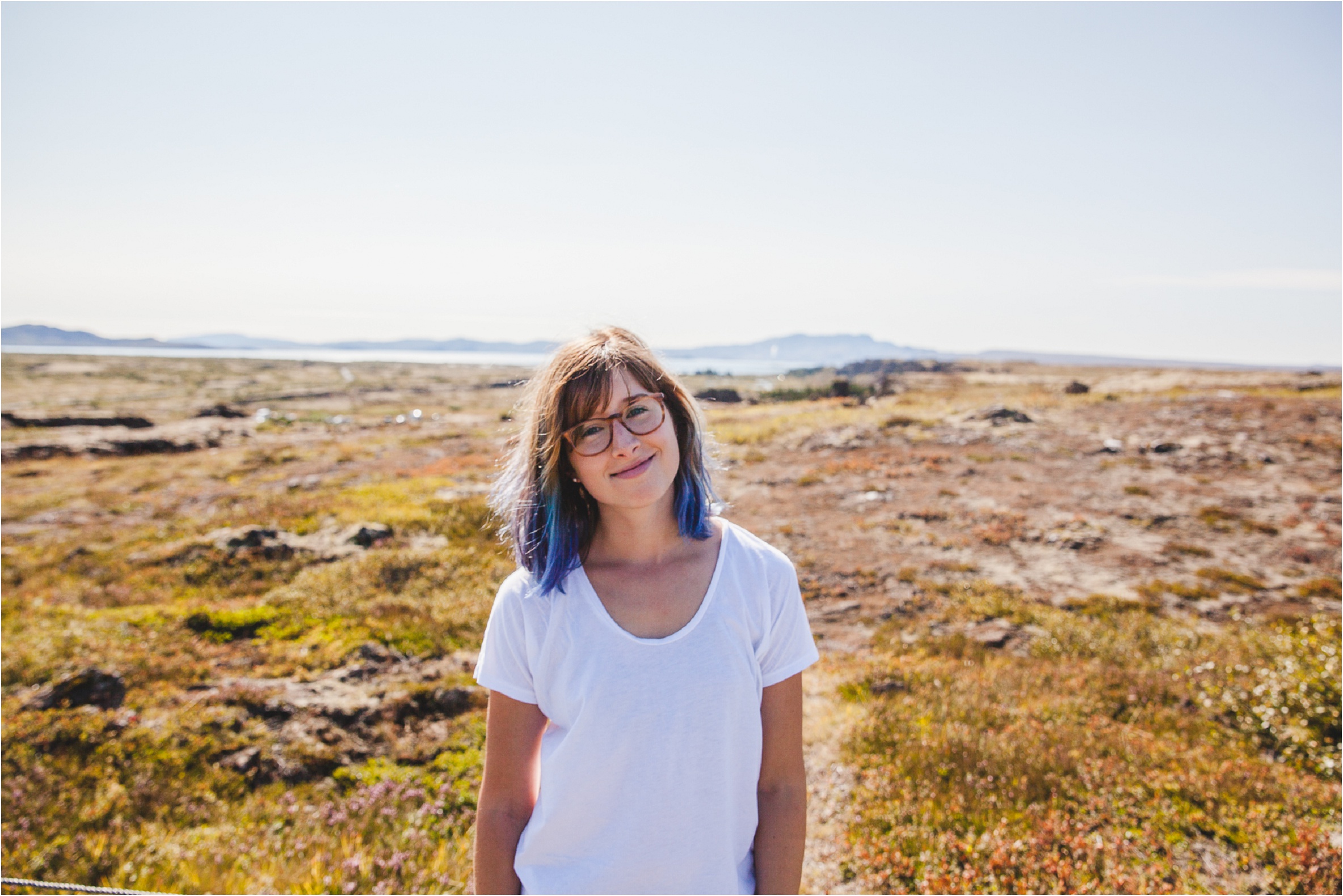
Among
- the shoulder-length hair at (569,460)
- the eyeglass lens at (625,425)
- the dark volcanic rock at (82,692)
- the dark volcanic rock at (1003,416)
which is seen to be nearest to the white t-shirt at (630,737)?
the shoulder-length hair at (569,460)

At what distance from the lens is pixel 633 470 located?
2096mm

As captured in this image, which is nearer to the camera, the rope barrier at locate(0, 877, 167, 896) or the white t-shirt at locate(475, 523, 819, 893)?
the white t-shirt at locate(475, 523, 819, 893)

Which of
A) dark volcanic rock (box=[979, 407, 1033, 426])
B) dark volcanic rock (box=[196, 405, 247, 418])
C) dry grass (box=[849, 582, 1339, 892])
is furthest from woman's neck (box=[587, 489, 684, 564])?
dark volcanic rock (box=[196, 405, 247, 418])

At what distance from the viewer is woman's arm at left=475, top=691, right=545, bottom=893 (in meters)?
2.00

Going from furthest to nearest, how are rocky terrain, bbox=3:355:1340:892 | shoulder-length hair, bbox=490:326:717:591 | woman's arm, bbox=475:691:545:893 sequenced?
rocky terrain, bbox=3:355:1340:892 → shoulder-length hair, bbox=490:326:717:591 → woman's arm, bbox=475:691:545:893

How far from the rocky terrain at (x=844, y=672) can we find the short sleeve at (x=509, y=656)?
191 centimetres

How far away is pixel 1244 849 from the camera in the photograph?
482cm

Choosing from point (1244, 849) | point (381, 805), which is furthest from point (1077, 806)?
point (381, 805)

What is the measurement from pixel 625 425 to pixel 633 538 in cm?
42

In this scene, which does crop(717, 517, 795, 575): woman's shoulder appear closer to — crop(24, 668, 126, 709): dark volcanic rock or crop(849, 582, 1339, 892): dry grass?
crop(849, 582, 1339, 892): dry grass

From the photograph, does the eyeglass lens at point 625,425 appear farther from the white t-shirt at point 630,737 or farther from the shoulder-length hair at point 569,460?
the white t-shirt at point 630,737

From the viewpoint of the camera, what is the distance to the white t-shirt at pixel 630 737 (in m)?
1.88

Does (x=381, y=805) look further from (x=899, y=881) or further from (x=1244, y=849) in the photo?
(x=1244, y=849)

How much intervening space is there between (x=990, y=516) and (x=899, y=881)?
557 inches
